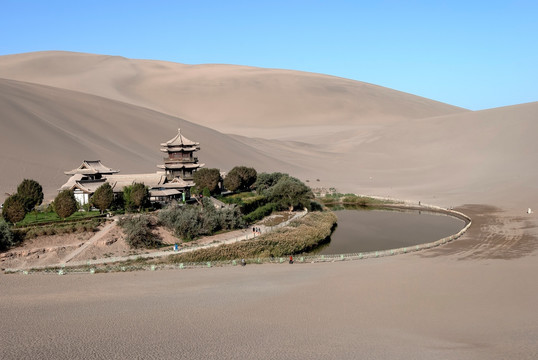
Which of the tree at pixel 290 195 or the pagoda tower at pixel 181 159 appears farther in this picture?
the pagoda tower at pixel 181 159

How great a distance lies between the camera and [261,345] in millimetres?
12766

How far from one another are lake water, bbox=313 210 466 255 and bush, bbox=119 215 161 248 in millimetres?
8843

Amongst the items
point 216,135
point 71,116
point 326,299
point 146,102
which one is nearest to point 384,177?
point 216,135

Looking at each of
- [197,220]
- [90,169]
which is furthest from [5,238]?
[90,169]

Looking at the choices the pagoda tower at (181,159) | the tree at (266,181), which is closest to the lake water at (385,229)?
the tree at (266,181)

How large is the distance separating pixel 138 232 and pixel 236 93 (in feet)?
413

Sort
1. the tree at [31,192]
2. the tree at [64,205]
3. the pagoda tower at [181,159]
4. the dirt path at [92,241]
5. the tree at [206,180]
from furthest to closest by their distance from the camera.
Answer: the pagoda tower at [181,159], the tree at [206,180], the tree at [31,192], the tree at [64,205], the dirt path at [92,241]

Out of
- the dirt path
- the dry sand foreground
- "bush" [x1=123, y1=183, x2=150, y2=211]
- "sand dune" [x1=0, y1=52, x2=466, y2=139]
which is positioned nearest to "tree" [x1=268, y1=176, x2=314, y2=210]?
"bush" [x1=123, y1=183, x2=150, y2=211]

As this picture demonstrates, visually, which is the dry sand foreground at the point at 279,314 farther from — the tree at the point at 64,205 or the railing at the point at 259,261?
the tree at the point at 64,205

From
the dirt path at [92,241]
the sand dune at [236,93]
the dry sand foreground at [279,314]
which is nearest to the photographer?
the dry sand foreground at [279,314]

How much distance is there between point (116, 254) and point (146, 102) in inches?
4670

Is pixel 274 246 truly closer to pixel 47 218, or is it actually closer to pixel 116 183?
pixel 47 218

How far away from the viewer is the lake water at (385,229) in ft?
99.9

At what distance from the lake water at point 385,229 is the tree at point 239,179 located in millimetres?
8267
